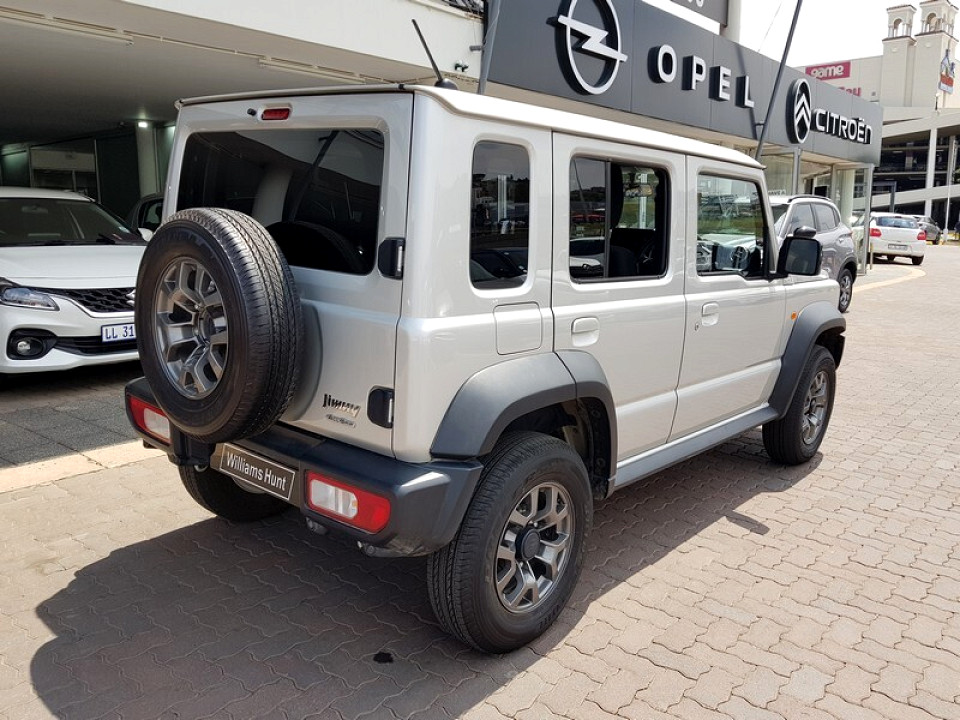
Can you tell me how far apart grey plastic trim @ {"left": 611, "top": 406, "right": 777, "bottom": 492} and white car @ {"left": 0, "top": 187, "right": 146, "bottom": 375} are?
11.9ft

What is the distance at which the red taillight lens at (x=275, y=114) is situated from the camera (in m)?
2.81

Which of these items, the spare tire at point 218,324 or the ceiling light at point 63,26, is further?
the ceiling light at point 63,26

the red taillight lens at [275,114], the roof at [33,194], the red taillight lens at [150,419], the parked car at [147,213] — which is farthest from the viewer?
the parked car at [147,213]

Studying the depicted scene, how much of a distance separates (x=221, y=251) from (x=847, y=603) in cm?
295

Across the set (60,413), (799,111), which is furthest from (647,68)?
(60,413)

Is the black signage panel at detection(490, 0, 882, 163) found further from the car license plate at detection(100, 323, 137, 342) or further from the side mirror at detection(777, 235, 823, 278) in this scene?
the side mirror at detection(777, 235, 823, 278)

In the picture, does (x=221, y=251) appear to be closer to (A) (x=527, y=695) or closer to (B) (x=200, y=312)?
(B) (x=200, y=312)

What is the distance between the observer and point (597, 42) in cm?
980

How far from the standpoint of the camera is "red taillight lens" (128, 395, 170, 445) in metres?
3.16

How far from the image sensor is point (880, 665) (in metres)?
2.92

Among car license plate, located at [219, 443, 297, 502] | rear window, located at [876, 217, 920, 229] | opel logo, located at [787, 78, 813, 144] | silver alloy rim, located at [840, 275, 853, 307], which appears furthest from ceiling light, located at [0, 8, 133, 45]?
rear window, located at [876, 217, 920, 229]

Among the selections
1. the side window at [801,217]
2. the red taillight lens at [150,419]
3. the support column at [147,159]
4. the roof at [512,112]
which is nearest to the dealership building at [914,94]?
the side window at [801,217]

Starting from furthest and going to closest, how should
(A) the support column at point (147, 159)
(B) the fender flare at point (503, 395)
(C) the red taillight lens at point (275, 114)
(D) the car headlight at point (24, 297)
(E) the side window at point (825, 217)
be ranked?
(A) the support column at point (147, 159) < (E) the side window at point (825, 217) < (D) the car headlight at point (24, 297) < (C) the red taillight lens at point (275, 114) < (B) the fender flare at point (503, 395)

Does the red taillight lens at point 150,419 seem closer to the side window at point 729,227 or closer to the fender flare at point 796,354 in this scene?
the side window at point 729,227
